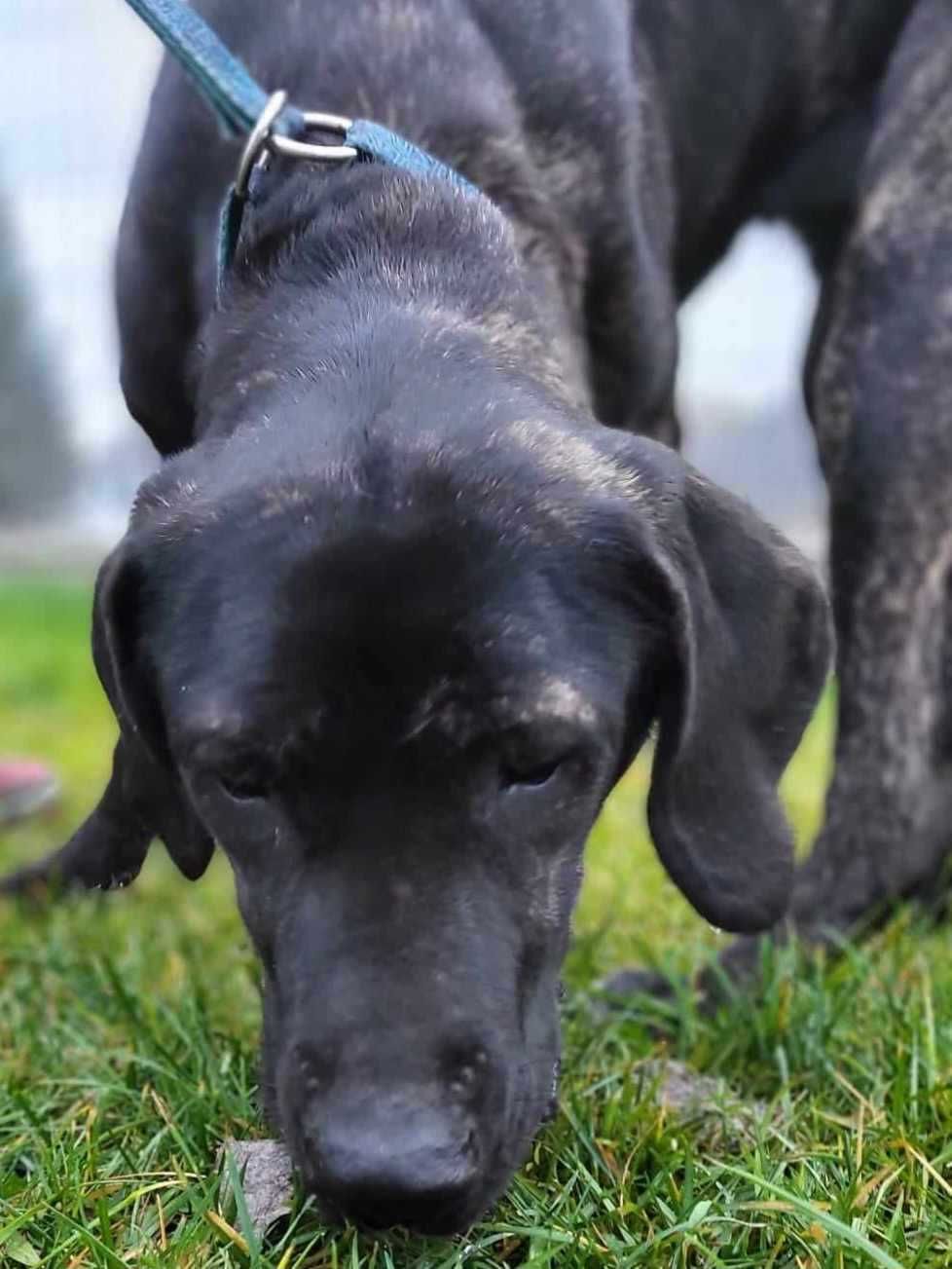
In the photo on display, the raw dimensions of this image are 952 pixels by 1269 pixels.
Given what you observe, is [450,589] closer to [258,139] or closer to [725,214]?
[258,139]

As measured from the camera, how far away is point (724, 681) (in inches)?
89.0

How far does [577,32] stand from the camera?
3203mm

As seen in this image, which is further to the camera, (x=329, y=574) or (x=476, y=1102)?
(x=329, y=574)

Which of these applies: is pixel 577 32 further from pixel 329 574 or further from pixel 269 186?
pixel 329 574

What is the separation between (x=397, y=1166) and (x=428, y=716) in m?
0.52

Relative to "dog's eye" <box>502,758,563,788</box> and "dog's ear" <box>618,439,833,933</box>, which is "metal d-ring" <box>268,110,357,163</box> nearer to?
"dog's ear" <box>618,439,833,933</box>

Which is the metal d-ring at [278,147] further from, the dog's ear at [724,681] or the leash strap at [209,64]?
the dog's ear at [724,681]

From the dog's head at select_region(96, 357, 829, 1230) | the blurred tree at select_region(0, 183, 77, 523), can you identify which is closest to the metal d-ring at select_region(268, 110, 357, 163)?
the dog's head at select_region(96, 357, 829, 1230)

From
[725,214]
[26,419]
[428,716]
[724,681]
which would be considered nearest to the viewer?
[428,716]

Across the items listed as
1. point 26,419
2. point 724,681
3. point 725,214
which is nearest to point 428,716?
point 724,681

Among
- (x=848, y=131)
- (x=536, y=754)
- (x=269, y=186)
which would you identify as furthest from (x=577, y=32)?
(x=536, y=754)

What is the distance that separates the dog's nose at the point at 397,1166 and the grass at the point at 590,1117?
0.67 feet

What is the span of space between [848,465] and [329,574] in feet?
5.94

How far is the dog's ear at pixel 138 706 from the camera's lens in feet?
7.24
